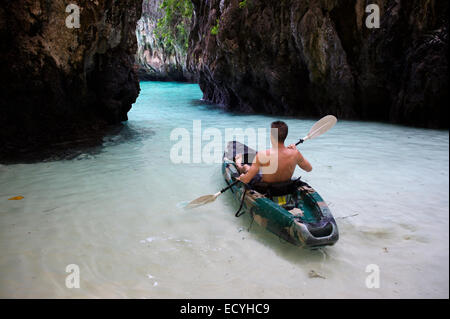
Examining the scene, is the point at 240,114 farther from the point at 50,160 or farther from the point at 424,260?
the point at 424,260

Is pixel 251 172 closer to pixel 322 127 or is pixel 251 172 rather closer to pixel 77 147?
pixel 322 127

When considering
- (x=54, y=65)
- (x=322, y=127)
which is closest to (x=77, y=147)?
(x=54, y=65)

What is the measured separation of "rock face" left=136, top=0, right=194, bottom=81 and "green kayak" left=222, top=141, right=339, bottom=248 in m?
25.4

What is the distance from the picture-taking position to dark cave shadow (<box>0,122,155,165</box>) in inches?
244

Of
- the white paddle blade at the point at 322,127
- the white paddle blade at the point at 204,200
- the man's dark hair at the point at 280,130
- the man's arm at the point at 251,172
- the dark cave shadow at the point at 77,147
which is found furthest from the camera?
the dark cave shadow at the point at 77,147

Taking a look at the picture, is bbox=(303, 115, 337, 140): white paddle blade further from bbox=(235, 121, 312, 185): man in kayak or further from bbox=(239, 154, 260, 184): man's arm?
bbox=(239, 154, 260, 184): man's arm

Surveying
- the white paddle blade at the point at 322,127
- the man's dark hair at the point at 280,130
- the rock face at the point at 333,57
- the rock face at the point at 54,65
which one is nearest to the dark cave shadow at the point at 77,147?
the rock face at the point at 54,65

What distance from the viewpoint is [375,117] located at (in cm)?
980

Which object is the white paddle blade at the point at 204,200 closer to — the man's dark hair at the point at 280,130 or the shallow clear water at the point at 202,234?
the shallow clear water at the point at 202,234

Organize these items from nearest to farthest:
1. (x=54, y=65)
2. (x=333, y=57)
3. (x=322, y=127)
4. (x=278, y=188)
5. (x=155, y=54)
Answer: (x=278, y=188) < (x=322, y=127) < (x=54, y=65) < (x=333, y=57) < (x=155, y=54)

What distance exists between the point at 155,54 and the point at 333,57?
78.9ft

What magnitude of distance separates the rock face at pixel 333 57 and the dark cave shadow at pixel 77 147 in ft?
16.3

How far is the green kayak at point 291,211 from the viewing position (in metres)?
2.91

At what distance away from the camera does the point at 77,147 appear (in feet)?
23.3
